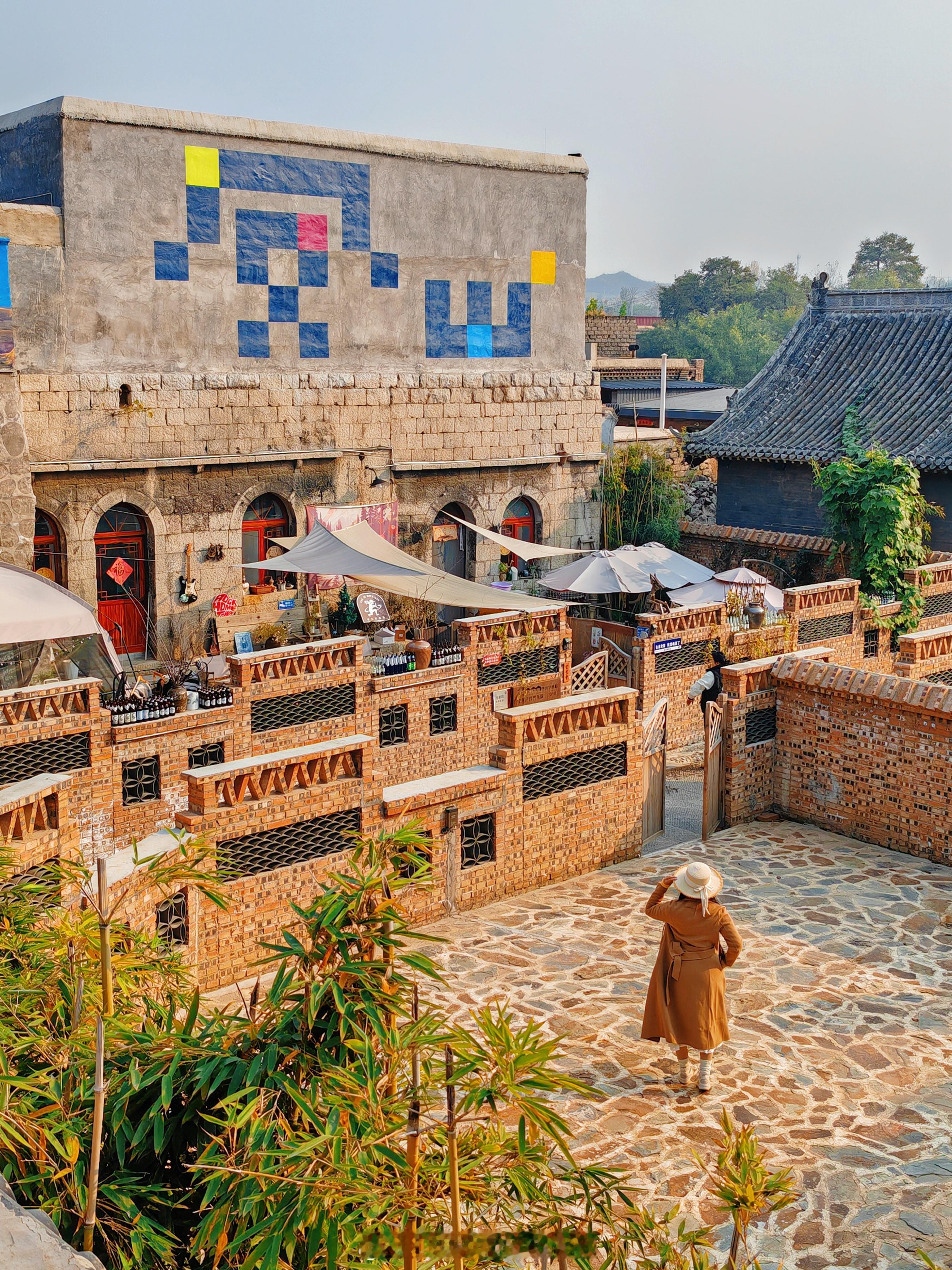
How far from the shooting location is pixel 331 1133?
4316mm

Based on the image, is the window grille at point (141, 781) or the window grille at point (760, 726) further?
the window grille at point (760, 726)

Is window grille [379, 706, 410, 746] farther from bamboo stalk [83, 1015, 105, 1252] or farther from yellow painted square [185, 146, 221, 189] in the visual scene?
bamboo stalk [83, 1015, 105, 1252]

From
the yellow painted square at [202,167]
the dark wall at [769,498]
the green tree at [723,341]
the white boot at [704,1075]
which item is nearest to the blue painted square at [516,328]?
the dark wall at [769,498]

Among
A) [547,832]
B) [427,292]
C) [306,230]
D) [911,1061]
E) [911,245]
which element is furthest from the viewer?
[911,245]

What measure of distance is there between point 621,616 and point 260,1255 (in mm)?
18630

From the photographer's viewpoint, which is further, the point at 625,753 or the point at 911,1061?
the point at 625,753

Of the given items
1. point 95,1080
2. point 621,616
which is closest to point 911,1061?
point 95,1080

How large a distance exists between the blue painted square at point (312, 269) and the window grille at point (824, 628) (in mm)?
9197

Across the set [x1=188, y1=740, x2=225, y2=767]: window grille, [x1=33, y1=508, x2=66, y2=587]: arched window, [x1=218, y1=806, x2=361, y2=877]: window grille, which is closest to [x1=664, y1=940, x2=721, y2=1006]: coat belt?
[x1=218, y1=806, x2=361, y2=877]: window grille

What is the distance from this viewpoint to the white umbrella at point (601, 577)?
19.9 meters

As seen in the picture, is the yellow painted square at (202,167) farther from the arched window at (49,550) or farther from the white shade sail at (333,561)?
the white shade sail at (333,561)

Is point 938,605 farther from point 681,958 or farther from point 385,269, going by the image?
point 681,958

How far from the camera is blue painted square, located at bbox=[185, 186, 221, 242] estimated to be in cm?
1972

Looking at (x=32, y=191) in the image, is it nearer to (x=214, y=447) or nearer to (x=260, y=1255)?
(x=214, y=447)
